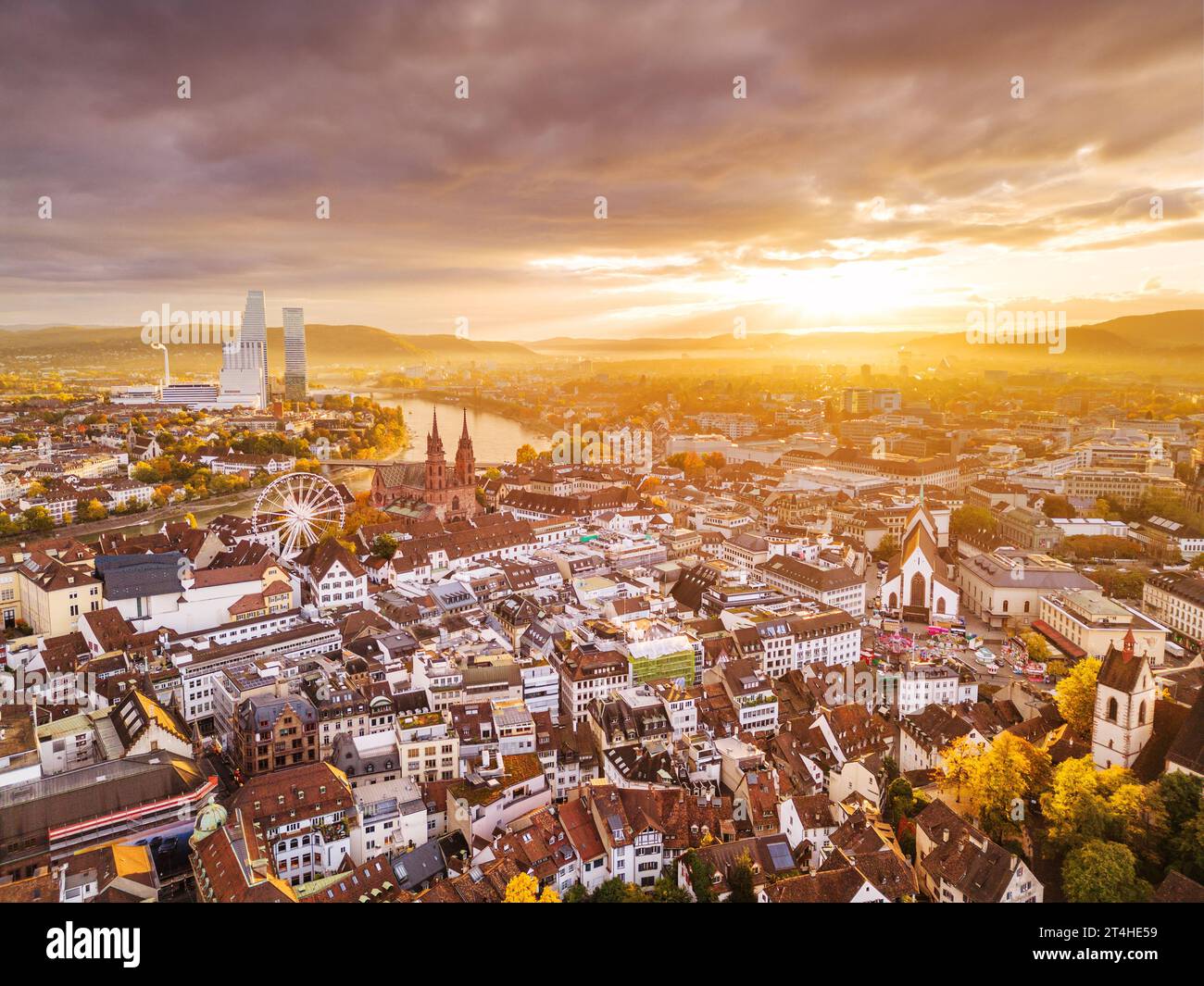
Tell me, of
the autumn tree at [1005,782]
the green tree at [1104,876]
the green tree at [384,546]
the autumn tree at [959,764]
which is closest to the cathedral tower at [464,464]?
the green tree at [384,546]

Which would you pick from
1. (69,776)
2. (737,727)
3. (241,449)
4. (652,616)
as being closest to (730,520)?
(652,616)

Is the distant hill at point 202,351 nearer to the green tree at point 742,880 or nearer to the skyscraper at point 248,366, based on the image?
the skyscraper at point 248,366

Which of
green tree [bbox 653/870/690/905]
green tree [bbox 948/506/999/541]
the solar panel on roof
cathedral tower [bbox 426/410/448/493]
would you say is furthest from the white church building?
cathedral tower [bbox 426/410/448/493]

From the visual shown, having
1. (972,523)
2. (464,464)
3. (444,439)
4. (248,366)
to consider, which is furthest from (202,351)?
(972,523)

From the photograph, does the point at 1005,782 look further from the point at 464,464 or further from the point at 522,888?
the point at 464,464

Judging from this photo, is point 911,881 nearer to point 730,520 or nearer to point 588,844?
point 588,844

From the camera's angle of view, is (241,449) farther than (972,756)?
Yes
